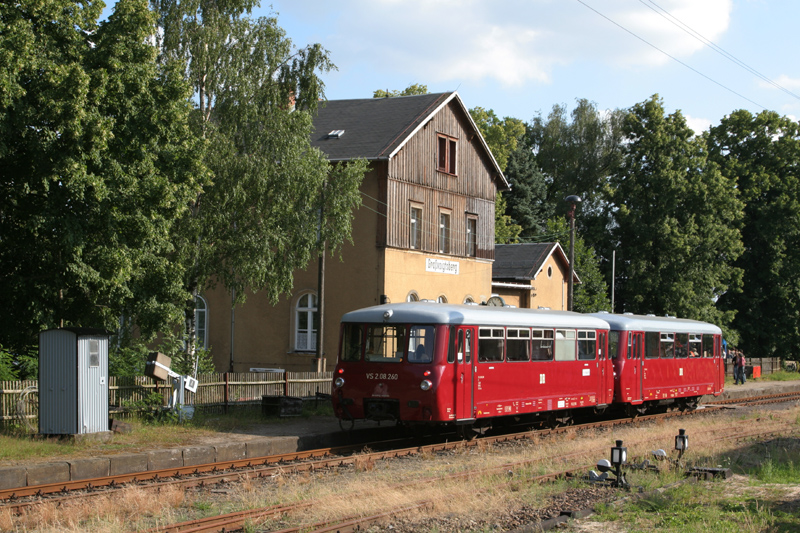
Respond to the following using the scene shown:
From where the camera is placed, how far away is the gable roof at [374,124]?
30406mm

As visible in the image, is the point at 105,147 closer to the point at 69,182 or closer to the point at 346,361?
the point at 69,182

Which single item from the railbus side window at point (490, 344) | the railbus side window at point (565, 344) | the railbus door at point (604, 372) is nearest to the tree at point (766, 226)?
the railbus door at point (604, 372)

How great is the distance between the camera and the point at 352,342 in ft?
56.5

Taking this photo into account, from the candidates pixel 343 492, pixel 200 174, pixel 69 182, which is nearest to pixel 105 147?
pixel 69 182

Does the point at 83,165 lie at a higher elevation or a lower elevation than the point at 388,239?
higher

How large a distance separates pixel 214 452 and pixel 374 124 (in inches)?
785

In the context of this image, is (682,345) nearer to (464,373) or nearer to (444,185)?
(444,185)

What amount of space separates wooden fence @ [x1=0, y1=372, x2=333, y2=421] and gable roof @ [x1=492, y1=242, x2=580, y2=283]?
21.0 m

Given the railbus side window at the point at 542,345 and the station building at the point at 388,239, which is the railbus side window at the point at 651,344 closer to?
the railbus side window at the point at 542,345

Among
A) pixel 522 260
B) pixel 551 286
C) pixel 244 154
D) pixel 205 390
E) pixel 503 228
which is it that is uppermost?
pixel 503 228

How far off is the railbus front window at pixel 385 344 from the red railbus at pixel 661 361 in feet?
26.0

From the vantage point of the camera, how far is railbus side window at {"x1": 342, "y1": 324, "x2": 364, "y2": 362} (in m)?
17.1

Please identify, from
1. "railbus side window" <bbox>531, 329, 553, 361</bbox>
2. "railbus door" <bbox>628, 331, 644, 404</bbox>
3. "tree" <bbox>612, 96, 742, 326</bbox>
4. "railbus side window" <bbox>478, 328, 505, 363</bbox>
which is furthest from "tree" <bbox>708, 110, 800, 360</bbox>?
"railbus side window" <bbox>478, 328, 505, 363</bbox>

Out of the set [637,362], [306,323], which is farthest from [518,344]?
[306,323]
